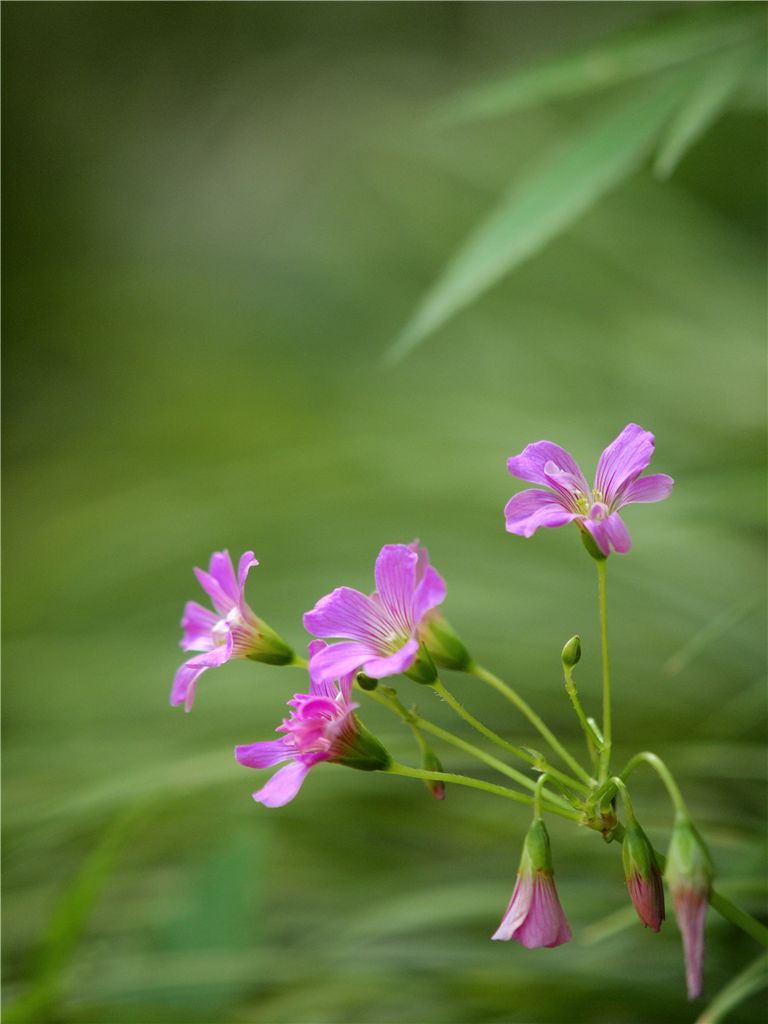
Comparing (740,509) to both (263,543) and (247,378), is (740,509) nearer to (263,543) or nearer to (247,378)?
(263,543)

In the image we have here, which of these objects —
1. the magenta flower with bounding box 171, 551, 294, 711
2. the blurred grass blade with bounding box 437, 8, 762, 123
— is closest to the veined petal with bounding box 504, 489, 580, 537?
the magenta flower with bounding box 171, 551, 294, 711

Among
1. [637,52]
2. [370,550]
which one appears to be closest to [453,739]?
[637,52]

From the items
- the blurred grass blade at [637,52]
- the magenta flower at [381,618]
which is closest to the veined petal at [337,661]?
the magenta flower at [381,618]

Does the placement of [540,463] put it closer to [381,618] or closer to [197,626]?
[381,618]

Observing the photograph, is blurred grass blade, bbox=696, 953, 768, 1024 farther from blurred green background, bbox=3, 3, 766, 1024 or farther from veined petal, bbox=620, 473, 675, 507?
veined petal, bbox=620, 473, 675, 507

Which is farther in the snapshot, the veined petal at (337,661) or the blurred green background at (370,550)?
the blurred green background at (370,550)

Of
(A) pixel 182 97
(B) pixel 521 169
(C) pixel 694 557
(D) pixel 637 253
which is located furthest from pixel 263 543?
(A) pixel 182 97

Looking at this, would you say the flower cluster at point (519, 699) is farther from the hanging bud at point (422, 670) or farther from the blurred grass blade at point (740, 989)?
the blurred grass blade at point (740, 989)
